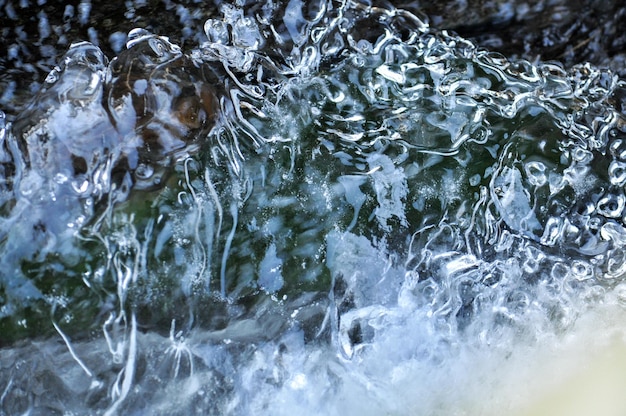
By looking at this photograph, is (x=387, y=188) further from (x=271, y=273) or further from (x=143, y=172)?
(x=143, y=172)

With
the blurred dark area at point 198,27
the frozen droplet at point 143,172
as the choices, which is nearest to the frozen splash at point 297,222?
the frozen droplet at point 143,172

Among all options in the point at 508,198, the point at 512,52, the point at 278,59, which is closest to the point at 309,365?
the point at 508,198

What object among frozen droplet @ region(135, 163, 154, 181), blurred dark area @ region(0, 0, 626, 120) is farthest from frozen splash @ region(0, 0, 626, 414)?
blurred dark area @ region(0, 0, 626, 120)

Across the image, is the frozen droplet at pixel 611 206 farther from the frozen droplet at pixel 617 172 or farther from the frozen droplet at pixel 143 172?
the frozen droplet at pixel 143 172

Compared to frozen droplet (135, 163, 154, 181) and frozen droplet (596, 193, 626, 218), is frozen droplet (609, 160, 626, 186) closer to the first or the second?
frozen droplet (596, 193, 626, 218)

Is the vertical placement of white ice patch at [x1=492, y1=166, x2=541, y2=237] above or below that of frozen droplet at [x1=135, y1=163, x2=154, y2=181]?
below
